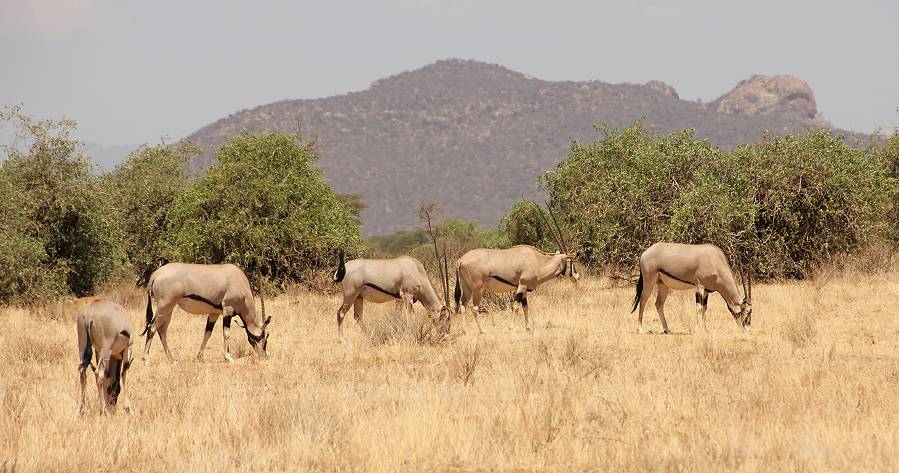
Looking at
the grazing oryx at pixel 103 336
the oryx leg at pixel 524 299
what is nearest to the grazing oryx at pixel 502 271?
the oryx leg at pixel 524 299

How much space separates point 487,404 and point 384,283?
7.70 m

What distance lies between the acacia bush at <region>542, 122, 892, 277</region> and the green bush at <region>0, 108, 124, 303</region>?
54.1 feet

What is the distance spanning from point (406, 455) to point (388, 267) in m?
9.78

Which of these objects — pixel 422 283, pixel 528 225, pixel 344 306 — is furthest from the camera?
pixel 528 225

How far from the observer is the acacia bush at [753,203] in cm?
2802

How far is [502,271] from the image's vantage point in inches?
765

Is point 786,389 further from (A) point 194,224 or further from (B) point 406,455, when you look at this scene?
(A) point 194,224

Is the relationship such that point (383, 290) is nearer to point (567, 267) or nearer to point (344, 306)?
point (344, 306)

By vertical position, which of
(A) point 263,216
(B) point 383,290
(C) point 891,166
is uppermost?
(C) point 891,166

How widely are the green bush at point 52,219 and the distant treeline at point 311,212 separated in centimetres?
4

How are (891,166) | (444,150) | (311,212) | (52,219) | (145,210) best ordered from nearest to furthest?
(52,219)
(311,212)
(145,210)
(891,166)
(444,150)

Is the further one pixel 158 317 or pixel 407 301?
pixel 407 301

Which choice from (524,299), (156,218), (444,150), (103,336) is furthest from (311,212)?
(444,150)

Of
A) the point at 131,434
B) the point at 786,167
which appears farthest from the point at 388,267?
the point at 786,167
